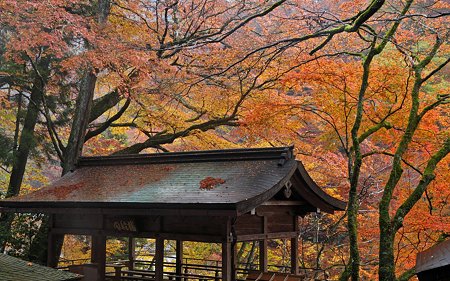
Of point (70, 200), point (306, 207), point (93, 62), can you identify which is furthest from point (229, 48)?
point (70, 200)

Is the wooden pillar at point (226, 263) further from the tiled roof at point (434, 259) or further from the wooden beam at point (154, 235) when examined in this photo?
the tiled roof at point (434, 259)

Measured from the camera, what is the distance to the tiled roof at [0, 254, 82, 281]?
7332 mm

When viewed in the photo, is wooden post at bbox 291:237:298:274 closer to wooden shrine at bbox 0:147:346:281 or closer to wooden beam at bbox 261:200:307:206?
wooden shrine at bbox 0:147:346:281

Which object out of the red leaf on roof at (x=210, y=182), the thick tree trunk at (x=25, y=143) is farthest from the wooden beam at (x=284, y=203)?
the thick tree trunk at (x=25, y=143)

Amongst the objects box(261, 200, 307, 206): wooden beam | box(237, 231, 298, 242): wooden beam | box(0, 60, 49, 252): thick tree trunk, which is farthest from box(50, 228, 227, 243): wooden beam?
box(0, 60, 49, 252): thick tree trunk

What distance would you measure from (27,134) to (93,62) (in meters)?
5.49

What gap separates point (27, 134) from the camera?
17156mm

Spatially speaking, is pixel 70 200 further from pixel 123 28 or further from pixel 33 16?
pixel 123 28

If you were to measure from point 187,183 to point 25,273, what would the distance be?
3779mm

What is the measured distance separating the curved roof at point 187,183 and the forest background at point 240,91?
57.2 inches

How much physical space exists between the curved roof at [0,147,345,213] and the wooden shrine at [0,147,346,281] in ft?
0.07

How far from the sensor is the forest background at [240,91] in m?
12.6

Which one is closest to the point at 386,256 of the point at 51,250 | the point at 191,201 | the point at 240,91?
the point at 191,201

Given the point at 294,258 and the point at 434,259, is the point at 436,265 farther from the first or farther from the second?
the point at 294,258
